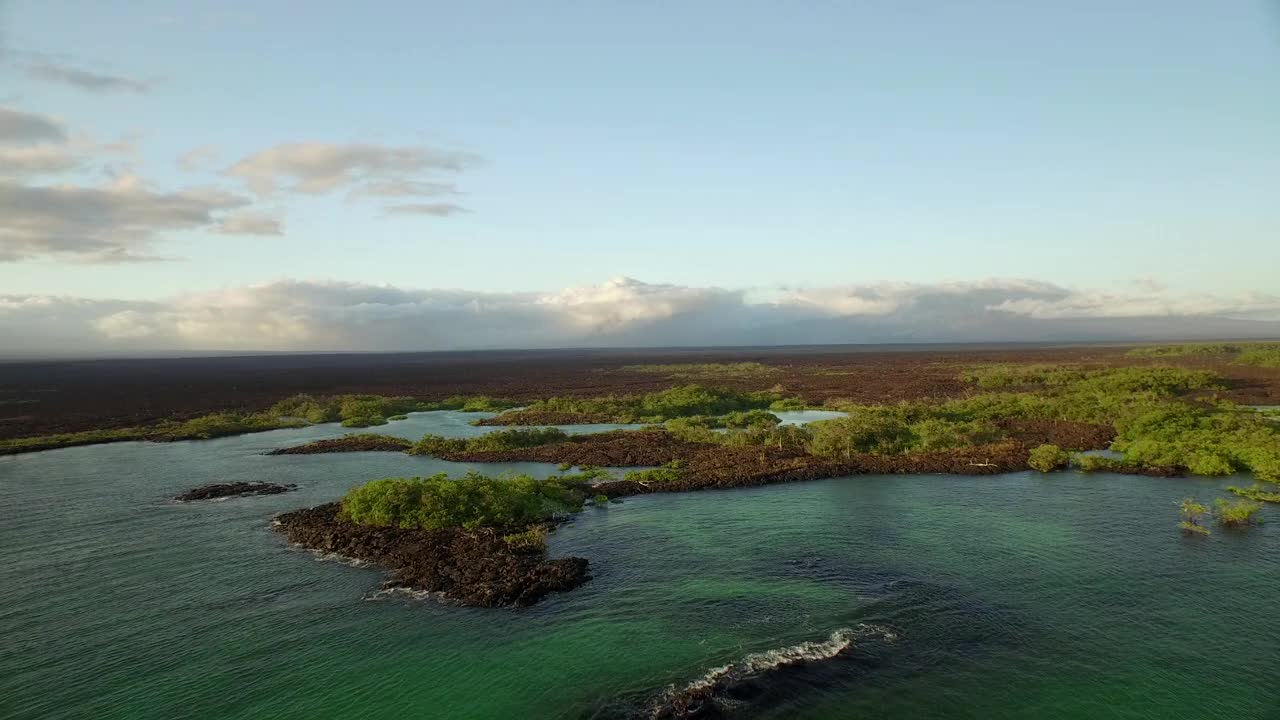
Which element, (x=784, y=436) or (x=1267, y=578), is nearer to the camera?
(x=1267, y=578)

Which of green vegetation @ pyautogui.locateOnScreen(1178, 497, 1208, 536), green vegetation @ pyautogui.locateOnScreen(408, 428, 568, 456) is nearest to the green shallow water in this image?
green vegetation @ pyautogui.locateOnScreen(1178, 497, 1208, 536)

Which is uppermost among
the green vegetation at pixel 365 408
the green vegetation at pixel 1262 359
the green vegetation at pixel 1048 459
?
the green vegetation at pixel 1262 359

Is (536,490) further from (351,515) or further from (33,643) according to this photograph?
(33,643)

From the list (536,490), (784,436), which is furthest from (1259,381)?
(536,490)

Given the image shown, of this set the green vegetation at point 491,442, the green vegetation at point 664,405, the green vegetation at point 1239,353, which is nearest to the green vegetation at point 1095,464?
the green vegetation at point 664,405

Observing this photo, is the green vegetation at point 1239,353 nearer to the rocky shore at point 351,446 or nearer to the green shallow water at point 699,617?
the green shallow water at point 699,617

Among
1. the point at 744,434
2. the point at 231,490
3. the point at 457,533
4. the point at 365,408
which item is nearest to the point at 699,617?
the point at 457,533

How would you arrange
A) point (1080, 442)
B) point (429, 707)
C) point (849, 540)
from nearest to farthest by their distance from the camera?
point (429, 707) < point (849, 540) < point (1080, 442)
